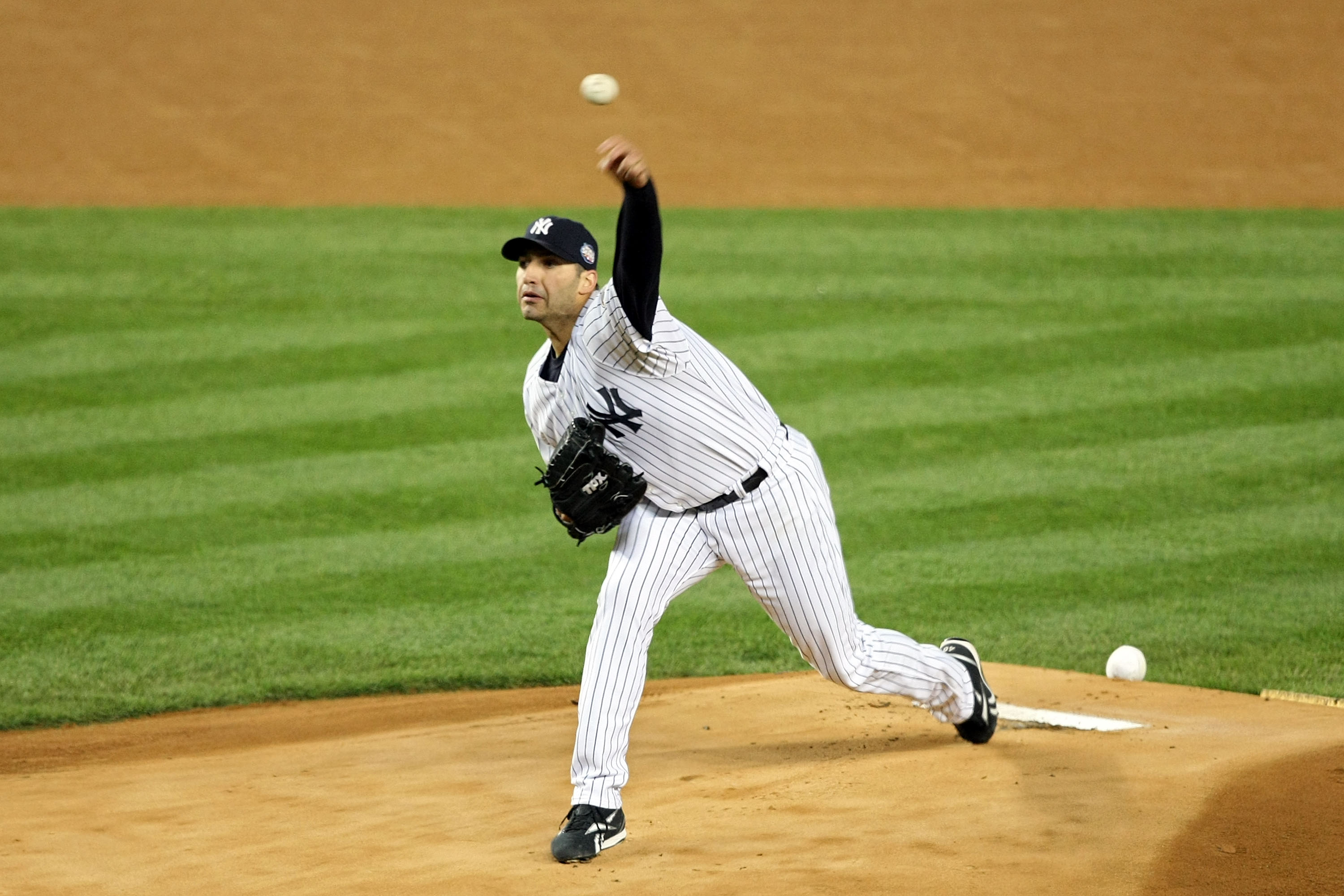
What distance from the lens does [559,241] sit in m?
3.83

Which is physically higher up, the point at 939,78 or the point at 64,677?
the point at 939,78

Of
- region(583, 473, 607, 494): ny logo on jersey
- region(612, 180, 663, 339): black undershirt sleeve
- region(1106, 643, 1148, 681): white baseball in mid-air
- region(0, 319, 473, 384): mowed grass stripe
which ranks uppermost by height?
region(612, 180, 663, 339): black undershirt sleeve

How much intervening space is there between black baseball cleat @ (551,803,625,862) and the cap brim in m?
1.42

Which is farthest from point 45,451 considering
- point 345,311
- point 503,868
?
point 503,868

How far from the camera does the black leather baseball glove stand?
375 centimetres

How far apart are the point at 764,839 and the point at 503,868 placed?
25.3 inches

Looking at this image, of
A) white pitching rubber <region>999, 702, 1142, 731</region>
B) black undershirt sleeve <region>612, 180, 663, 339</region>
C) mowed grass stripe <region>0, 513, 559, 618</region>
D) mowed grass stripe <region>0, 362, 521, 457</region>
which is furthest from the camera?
mowed grass stripe <region>0, 362, 521, 457</region>

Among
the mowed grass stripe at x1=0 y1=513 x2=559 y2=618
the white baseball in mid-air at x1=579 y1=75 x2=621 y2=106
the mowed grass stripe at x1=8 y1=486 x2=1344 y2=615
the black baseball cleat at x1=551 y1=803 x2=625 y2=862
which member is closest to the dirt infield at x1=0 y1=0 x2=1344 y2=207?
the mowed grass stripe at x1=8 y1=486 x2=1344 y2=615

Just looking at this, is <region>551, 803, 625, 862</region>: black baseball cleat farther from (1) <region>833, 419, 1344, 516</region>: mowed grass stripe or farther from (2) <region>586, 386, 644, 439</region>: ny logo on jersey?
(1) <region>833, 419, 1344, 516</region>: mowed grass stripe

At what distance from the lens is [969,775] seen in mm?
4066

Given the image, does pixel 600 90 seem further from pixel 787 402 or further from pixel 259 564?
pixel 787 402

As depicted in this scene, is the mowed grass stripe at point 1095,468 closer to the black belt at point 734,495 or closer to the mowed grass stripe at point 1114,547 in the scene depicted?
the mowed grass stripe at point 1114,547

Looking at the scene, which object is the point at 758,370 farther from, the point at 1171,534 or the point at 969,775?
the point at 969,775

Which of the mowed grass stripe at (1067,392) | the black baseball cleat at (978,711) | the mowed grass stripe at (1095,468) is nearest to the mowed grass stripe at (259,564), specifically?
the mowed grass stripe at (1095,468)
